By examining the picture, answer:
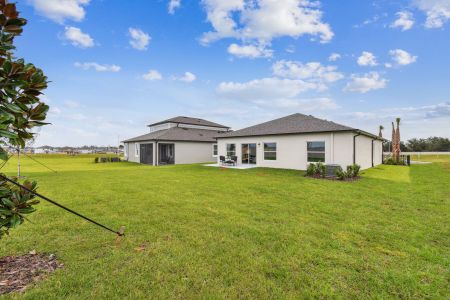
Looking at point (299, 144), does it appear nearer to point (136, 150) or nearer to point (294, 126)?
point (294, 126)

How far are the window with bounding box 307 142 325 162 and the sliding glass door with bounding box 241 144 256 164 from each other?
16.7ft

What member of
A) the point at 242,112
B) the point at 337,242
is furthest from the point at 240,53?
the point at 337,242

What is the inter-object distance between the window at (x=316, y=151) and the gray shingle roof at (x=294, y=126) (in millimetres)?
1054

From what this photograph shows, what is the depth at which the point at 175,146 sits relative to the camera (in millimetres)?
23359

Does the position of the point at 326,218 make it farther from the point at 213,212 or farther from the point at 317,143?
the point at 317,143

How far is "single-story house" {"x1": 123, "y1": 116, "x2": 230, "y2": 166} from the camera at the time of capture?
75.8 feet

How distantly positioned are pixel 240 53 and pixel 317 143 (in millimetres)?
9706

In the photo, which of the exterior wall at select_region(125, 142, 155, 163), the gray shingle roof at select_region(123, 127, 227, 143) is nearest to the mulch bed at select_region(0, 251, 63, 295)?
the gray shingle roof at select_region(123, 127, 227, 143)

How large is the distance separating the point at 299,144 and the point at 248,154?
5087 millimetres

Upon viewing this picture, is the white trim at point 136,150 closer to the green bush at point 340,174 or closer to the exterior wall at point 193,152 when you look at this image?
the exterior wall at point 193,152

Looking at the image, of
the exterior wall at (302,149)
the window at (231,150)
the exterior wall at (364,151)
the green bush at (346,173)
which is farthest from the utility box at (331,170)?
the window at (231,150)

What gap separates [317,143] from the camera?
1511 centimetres

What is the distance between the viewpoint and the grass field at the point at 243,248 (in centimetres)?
275

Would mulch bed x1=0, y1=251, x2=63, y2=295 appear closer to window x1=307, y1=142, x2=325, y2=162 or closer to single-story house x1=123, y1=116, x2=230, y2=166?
window x1=307, y1=142, x2=325, y2=162
